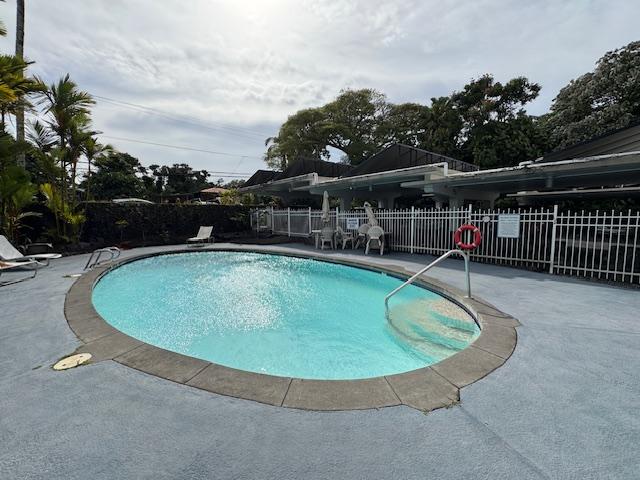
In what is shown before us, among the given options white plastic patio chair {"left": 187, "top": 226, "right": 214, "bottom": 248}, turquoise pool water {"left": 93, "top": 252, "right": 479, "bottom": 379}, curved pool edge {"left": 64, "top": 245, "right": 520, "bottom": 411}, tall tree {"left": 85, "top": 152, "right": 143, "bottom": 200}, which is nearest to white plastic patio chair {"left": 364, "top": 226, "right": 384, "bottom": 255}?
turquoise pool water {"left": 93, "top": 252, "right": 479, "bottom": 379}

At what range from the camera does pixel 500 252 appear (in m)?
7.74

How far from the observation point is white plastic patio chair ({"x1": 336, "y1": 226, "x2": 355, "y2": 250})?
438 inches

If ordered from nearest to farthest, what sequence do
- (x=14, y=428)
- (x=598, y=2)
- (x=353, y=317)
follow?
(x=14, y=428)
(x=353, y=317)
(x=598, y=2)

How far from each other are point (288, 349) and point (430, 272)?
4.27m

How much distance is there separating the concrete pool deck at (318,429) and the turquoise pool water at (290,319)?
1209mm

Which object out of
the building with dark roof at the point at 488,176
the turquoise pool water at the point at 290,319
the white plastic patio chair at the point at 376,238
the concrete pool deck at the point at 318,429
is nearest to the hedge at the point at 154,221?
the building with dark roof at the point at 488,176

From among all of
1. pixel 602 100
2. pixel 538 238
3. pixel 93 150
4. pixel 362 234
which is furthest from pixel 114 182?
pixel 602 100

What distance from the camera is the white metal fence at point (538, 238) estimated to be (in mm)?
5906

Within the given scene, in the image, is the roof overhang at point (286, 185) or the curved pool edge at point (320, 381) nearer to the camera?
the curved pool edge at point (320, 381)

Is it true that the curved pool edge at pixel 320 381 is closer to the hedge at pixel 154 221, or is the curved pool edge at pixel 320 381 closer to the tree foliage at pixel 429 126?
the hedge at pixel 154 221

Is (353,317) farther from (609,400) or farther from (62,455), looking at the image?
(62,455)

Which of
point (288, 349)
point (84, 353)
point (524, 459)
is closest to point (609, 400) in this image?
point (524, 459)

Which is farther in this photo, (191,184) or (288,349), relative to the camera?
(191,184)

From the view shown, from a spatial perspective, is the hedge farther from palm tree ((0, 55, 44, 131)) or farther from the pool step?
the pool step
